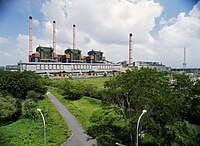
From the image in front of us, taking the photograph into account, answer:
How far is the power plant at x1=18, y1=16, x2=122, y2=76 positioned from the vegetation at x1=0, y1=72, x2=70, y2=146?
1596 centimetres

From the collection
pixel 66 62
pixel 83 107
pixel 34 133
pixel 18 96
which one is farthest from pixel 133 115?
pixel 66 62

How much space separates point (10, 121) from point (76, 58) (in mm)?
28666

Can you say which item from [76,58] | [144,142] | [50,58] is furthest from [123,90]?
[76,58]

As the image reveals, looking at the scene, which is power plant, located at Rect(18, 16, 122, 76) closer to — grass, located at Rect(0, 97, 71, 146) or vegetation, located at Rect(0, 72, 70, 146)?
vegetation, located at Rect(0, 72, 70, 146)

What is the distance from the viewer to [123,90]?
646cm

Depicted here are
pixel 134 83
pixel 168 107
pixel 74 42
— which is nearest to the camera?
pixel 168 107

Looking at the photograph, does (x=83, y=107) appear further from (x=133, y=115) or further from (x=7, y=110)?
(x=133, y=115)

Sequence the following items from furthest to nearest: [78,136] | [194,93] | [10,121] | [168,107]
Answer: [10,121] < [194,93] < [78,136] < [168,107]

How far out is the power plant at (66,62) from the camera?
31.4 meters

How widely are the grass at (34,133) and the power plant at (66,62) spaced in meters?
20.8

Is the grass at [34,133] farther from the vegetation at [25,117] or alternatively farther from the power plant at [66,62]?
the power plant at [66,62]

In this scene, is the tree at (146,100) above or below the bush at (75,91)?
above

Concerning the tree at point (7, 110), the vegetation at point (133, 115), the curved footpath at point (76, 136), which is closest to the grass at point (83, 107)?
the vegetation at point (133, 115)

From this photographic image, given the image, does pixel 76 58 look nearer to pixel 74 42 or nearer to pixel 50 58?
pixel 74 42
